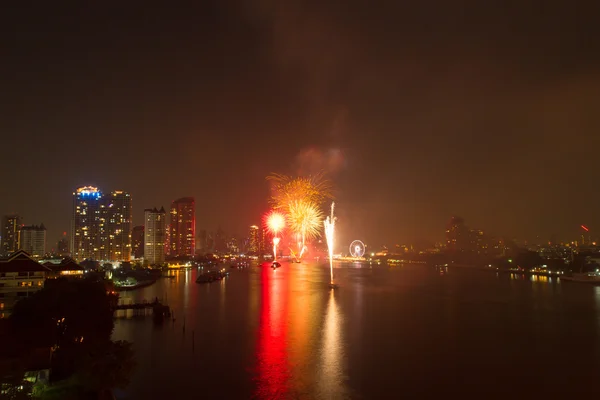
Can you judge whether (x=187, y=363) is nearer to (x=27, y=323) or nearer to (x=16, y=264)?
(x=27, y=323)

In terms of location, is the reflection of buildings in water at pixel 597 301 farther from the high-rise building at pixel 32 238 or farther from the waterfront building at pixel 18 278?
the high-rise building at pixel 32 238

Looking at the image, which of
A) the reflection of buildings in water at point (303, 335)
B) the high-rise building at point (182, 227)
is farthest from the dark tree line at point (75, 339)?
the high-rise building at point (182, 227)

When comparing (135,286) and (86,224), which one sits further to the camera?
(86,224)

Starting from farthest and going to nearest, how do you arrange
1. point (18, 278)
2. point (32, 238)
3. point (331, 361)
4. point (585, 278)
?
point (32, 238) < point (585, 278) < point (18, 278) < point (331, 361)

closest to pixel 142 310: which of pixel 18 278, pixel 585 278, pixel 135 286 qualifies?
pixel 18 278

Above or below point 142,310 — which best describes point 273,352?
below

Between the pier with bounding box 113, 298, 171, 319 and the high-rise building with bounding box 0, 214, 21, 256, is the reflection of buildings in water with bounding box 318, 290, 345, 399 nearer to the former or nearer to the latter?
the pier with bounding box 113, 298, 171, 319

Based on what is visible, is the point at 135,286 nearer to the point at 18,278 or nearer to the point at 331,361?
the point at 18,278

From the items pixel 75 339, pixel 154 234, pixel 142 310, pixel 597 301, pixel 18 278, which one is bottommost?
pixel 597 301
